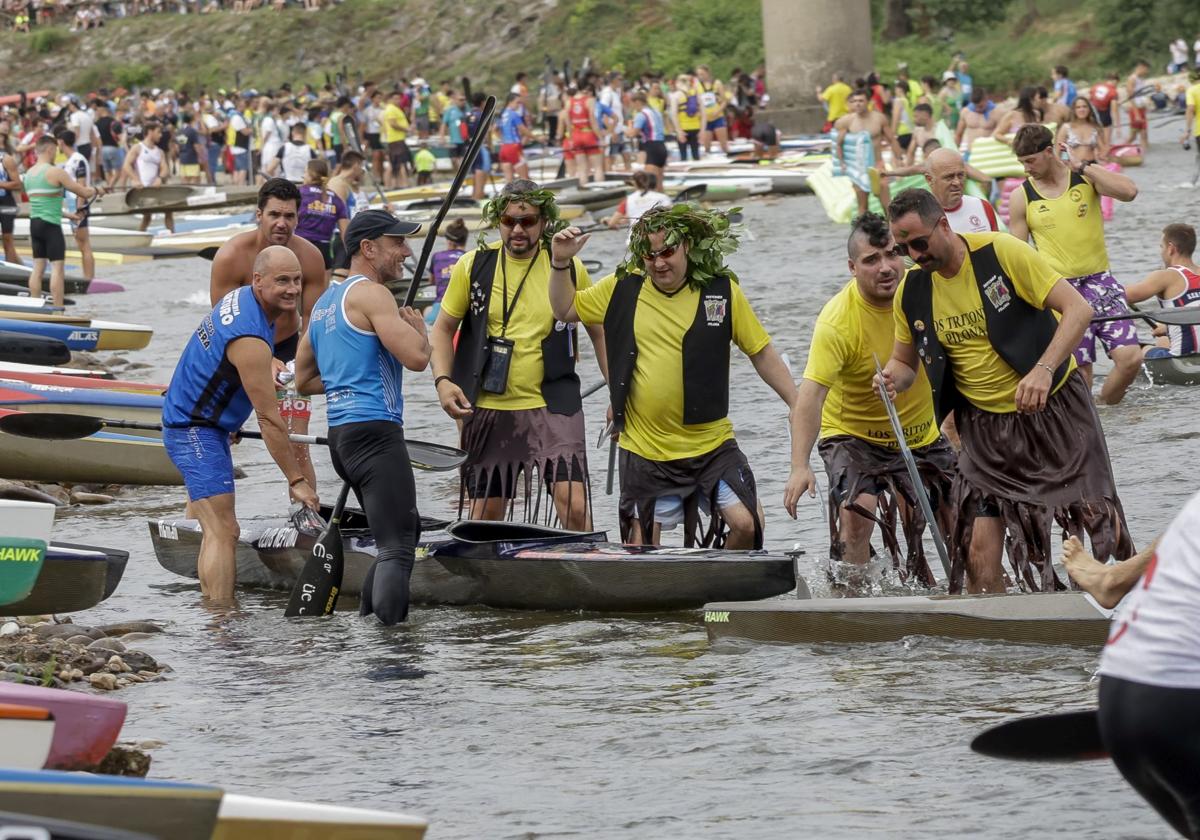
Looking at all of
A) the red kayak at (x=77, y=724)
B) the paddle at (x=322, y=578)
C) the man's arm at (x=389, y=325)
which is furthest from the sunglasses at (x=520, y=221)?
the red kayak at (x=77, y=724)

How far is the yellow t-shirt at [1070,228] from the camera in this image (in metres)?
11.1

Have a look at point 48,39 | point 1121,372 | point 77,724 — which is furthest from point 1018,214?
point 48,39

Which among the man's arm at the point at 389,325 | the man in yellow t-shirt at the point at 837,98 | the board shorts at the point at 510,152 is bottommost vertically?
the man's arm at the point at 389,325

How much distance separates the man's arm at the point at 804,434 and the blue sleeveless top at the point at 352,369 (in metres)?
1.58

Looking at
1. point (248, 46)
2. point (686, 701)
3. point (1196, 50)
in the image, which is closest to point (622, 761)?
point (686, 701)

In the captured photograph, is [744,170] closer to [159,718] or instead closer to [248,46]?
[159,718]

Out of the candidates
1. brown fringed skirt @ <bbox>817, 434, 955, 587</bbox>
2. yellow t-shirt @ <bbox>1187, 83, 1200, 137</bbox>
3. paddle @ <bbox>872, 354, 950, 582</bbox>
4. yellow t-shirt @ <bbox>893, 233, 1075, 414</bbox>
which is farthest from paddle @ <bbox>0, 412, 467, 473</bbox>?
yellow t-shirt @ <bbox>1187, 83, 1200, 137</bbox>

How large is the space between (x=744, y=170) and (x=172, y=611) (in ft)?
77.2

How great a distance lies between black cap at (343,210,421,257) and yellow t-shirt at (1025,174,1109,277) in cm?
495

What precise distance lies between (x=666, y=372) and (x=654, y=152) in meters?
22.0

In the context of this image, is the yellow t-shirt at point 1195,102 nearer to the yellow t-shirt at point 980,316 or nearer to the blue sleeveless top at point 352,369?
the yellow t-shirt at point 980,316

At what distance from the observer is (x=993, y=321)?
22.6 feet

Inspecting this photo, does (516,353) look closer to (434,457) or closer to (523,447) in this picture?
(523,447)

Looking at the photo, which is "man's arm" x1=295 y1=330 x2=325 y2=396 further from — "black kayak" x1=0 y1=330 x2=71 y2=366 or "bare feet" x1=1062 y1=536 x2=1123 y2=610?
"black kayak" x1=0 y1=330 x2=71 y2=366
